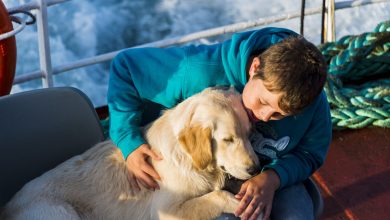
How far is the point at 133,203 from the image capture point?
2.37 meters

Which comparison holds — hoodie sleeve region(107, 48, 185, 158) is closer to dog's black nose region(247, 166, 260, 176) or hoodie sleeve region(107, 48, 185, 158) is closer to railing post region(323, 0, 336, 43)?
dog's black nose region(247, 166, 260, 176)

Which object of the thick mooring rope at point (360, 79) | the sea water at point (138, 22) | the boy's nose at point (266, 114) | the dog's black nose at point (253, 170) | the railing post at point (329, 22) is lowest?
the sea water at point (138, 22)

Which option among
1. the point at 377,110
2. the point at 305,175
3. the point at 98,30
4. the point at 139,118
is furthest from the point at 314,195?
the point at 98,30

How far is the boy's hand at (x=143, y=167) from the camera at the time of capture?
233 centimetres

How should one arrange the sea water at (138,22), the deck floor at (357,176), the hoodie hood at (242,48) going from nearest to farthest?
the hoodie hood at (242,48) < the deck floor at (357,176) < the sea water at (138,22)

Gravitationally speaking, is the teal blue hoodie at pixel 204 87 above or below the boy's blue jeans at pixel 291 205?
above

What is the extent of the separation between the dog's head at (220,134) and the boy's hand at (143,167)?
0.18 meters

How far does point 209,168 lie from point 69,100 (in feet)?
2.15

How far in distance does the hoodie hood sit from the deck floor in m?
1.20

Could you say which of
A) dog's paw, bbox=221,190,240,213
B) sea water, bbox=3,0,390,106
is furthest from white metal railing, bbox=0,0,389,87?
sea water, bbox=3,0,390,106

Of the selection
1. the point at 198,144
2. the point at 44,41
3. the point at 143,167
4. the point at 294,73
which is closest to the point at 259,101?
the point at 294,73

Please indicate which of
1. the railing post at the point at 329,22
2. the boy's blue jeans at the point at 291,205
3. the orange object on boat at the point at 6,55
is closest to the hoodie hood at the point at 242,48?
the boy's blue jeans at the point at 291,205

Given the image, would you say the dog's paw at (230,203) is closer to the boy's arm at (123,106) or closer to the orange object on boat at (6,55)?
the boy's arm at (123,106)

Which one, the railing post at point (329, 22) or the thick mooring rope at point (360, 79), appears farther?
the railing post at point (329, 22)
